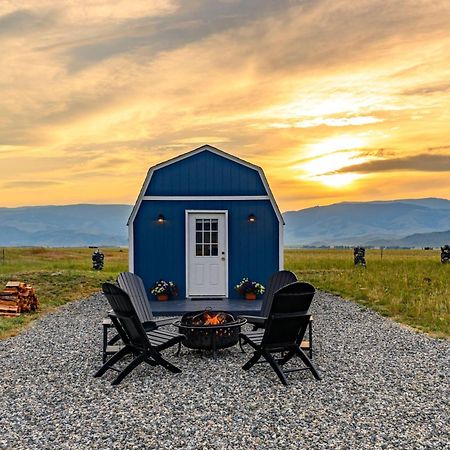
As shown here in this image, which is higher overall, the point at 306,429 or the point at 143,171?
the point at 143,171

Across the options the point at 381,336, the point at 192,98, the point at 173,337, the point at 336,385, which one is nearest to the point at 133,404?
the point at 173,337

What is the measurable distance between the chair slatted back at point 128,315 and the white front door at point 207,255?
6.06 metres

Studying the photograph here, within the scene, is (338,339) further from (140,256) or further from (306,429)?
(140,256)

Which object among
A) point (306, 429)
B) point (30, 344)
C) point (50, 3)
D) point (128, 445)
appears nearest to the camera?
point (128, 445)

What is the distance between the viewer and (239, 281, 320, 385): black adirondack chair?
603 centimetres

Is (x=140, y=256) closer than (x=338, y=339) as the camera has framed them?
No

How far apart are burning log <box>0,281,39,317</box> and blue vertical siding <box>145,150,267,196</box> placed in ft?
11.6

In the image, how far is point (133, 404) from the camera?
5.28 meters

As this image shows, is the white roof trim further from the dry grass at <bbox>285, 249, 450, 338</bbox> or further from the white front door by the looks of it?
the dry grass at <bbox>285, 249, 450, 338</bbox>

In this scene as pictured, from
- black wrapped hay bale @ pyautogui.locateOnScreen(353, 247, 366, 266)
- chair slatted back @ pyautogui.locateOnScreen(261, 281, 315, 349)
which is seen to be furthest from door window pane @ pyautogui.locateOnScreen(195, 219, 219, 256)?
black wrapped hay bale @ pyautogui.locateOnScreen(353, 247, 366, 266)

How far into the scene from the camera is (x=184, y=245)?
12.5 metres

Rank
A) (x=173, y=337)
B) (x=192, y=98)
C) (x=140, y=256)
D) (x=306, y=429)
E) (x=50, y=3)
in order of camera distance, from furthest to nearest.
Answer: (x=192, y=98) < (x=140, y=256) < (x=50, y=3) < (x=173, y=337) < (x=306, y=429)

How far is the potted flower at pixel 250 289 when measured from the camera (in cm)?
1234

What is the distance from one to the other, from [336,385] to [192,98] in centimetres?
1054
